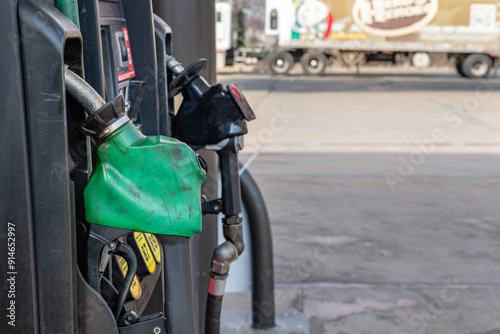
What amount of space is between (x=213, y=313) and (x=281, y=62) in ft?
81.6

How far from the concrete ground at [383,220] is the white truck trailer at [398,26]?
14143mm

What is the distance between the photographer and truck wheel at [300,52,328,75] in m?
26.7

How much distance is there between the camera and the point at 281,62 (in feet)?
88.2

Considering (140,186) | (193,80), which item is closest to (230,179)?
(193,80)

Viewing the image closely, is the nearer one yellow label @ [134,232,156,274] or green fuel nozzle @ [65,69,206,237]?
green fuel nozzle @ [65,69,206,237]

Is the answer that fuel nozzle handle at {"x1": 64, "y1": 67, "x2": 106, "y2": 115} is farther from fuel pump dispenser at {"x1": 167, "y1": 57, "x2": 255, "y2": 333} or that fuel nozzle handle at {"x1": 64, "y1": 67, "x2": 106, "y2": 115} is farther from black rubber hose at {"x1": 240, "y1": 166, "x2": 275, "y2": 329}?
black rubber hose at {"x1": 240, "y1": 166, "x2": 275, "y2": 329}

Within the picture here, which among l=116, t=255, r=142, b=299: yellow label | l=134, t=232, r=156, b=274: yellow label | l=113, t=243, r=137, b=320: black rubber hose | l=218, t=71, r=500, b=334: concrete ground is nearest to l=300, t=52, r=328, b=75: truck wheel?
l=218, t=71, r=500, b=334: concrete ground

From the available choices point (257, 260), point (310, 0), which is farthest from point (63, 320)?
point (310, 0)

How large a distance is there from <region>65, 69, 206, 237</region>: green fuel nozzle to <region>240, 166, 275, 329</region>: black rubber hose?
6.55 ft

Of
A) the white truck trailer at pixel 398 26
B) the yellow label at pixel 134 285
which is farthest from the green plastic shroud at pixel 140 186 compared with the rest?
the white truck trailer at pixel 398 26

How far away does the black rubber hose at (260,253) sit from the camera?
3365 mm

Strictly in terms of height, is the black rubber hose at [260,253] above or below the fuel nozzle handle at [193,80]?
below

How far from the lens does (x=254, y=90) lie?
19.3 metres

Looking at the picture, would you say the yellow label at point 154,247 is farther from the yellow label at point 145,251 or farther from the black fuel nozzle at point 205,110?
the black fuel nozzle at point 205,110
